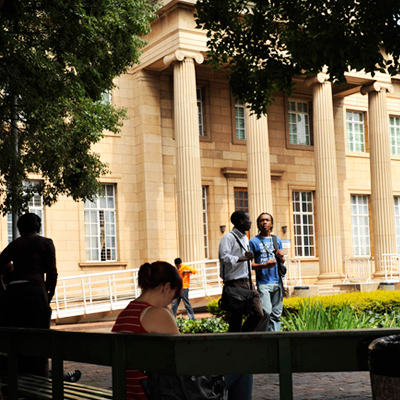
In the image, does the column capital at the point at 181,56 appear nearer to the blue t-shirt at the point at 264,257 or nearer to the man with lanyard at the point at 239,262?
the blue t-shirt at the point at 264,257

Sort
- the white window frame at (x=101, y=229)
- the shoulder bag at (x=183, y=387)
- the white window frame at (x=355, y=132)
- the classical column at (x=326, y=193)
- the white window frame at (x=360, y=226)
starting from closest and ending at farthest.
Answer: the shoulder bag at (x=183, y=387), the white window frame at (x=101, y=229), the classical column at (x=326, y=193), the white window frame at (x=360, y=226), the white window frame at (x=355, y=132)

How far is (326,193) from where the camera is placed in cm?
2672

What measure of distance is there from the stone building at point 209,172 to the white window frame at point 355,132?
95mm

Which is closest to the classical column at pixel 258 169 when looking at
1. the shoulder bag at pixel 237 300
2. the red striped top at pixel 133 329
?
the shoulder bag at pixel 237 300

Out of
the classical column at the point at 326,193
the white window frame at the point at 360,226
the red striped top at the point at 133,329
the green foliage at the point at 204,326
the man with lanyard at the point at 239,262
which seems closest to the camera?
the red striped top at the point at 133,329

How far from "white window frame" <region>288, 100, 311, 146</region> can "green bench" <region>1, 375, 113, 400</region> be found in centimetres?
2521

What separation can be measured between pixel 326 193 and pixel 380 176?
10.6 ft

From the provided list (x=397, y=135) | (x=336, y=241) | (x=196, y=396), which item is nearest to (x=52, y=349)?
(x=196, y=396)

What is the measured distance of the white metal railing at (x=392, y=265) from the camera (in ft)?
90.8

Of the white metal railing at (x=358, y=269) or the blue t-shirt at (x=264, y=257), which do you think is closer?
the blue t-shirt at (x=264, y=257)

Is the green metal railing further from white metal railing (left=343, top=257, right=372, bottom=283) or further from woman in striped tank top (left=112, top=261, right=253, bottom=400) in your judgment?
white metal railing (left=343, top=257, right=372, bottom=283)

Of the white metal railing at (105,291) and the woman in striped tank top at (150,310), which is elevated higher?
the woman in striped tank top at (150,310)

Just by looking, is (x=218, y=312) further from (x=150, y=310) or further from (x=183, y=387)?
(x=183, y=387)

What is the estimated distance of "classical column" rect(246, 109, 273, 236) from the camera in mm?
25094
